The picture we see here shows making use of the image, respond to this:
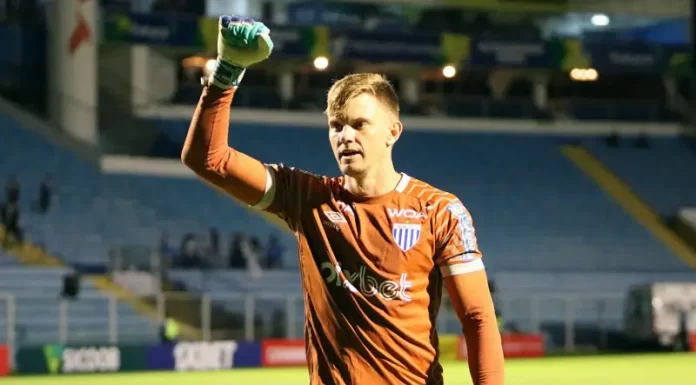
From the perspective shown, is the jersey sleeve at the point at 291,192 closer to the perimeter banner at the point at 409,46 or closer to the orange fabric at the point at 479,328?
the orange fabric at the point at 479,328

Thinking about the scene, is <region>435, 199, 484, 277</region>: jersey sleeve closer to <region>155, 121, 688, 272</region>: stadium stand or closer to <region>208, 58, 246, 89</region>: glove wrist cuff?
<region>208, 58, 246, 89</region>: glove wrist cuff

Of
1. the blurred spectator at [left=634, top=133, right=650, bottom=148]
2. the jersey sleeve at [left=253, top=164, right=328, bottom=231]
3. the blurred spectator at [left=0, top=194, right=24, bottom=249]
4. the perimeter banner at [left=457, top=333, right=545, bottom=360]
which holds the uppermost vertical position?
the blurred spectator at [left=634, top=133, right=650, bottom=148]

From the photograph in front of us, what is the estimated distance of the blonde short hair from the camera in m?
3.85

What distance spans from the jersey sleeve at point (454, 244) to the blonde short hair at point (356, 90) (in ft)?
1.31

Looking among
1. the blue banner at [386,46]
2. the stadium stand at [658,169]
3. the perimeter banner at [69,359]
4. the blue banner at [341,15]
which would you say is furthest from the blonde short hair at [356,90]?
the blue banner at [341,15]

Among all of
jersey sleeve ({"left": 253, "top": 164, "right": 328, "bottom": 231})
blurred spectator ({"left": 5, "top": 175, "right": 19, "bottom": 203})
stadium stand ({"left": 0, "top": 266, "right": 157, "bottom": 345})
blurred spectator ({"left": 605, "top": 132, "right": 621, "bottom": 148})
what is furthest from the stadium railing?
jersey sleeve ({"left": 253, "top": 164, "right": 328, "bottom": 231})

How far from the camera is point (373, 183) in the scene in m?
3.96


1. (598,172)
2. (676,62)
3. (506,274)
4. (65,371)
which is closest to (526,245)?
(506,274)

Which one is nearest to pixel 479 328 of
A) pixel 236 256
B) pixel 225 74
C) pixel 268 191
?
pixel 268 191

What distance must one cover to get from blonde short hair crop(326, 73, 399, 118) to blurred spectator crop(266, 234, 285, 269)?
72.8 feet

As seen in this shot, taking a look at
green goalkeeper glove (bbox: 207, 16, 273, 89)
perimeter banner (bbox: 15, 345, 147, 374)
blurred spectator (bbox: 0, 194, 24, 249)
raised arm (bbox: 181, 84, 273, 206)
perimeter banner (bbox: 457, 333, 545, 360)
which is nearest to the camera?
green goalkeeper glove (bbox: 207, 16, 273, 89)

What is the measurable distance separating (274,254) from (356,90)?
2259 centimetres

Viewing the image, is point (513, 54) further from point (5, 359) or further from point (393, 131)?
point (393, 131)

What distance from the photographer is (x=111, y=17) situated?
29938 millimetres
